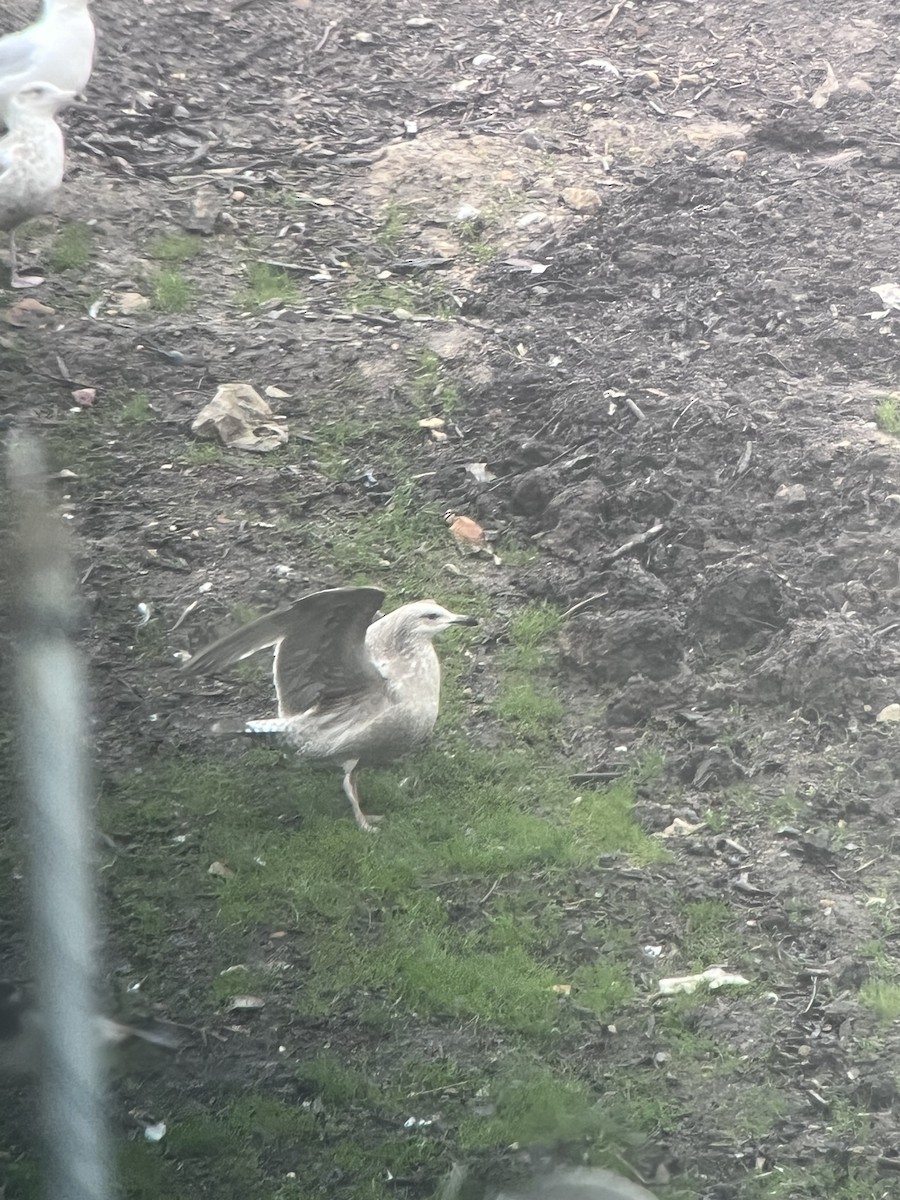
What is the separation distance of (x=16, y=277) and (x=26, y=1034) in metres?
4.06

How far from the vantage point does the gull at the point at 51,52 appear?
632cm

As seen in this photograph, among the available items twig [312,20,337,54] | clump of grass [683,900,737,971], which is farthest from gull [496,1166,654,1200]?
twig [312,20,337,54]

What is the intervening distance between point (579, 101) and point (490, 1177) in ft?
22.0

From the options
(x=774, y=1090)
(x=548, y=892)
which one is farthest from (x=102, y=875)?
(x=774, y=1090)

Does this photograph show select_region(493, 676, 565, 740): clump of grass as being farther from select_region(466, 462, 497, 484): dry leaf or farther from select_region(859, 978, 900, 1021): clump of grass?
select_region(859, 978, 900, 1021): clump of grass

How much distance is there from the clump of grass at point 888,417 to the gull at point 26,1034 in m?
3.50

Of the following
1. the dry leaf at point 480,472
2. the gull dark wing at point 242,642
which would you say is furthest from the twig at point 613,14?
the gull dark wing at point 242,642

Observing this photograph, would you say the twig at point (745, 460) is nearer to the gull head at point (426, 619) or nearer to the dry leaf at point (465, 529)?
the dry leaf at point (465, 529)

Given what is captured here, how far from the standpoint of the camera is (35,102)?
626 cm

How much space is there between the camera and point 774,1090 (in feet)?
10.3

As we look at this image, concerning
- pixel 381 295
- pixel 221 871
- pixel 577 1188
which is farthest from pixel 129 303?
pixel 577 1188

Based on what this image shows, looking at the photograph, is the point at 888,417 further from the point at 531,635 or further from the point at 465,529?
the point at 531,635

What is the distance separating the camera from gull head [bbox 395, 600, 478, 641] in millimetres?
4195

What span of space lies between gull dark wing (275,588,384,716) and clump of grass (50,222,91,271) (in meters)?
3.18
